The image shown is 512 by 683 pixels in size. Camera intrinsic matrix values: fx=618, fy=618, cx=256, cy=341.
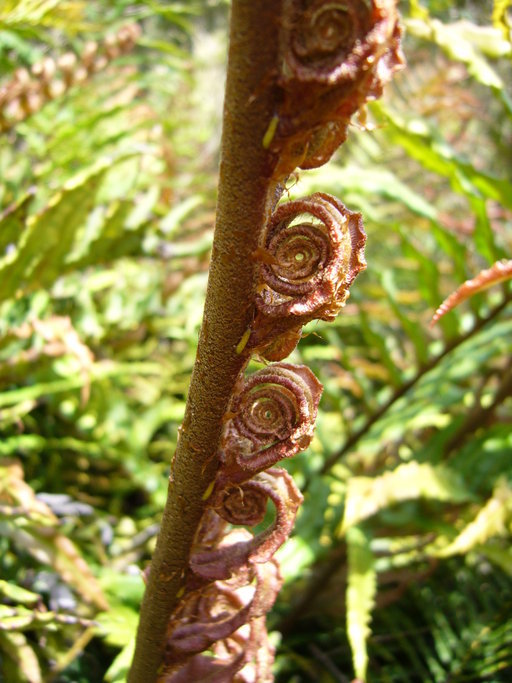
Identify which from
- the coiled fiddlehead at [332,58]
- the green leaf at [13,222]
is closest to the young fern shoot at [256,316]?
the coiled fiddlehead at [332,58]

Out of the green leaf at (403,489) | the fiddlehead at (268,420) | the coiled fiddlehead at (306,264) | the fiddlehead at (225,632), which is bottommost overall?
the fiddlehead at (225,632)

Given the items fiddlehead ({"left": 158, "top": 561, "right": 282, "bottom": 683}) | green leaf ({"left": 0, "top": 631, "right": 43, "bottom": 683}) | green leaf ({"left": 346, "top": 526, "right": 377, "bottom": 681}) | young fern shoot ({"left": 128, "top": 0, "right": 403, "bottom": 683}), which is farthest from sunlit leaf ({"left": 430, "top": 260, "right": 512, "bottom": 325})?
green leaf ({"left": 0, "top": 631, "right": 43, "bottom": 683})

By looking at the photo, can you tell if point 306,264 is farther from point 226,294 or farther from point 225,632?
point 225,632

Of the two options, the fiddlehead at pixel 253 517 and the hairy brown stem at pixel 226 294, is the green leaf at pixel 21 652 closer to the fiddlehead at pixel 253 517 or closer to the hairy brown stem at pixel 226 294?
the hairy brown stem at pixel 226 294

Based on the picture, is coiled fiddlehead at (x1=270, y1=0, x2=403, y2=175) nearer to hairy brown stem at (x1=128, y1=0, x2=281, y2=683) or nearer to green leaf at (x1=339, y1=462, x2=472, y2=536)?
hairy brown stem at (x1=128, y1=0, x2=281, y2=683)

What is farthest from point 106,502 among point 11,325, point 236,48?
point 236,48

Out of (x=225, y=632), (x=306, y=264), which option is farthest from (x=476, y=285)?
(x=225, y=632)
